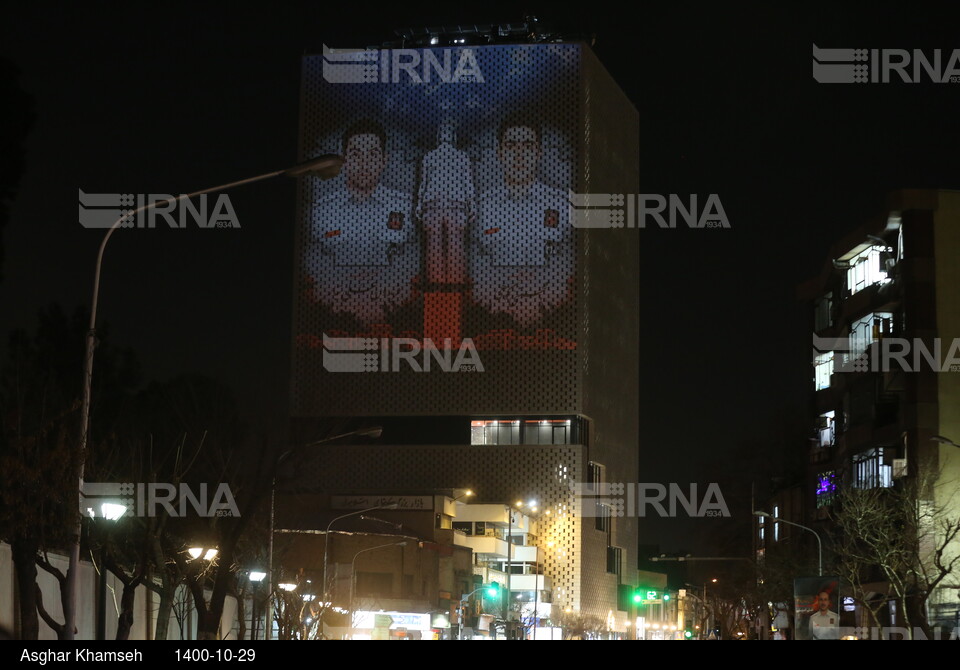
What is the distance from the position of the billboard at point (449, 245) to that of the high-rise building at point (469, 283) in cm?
19

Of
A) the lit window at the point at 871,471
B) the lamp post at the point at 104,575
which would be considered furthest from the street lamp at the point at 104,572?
the lit window at the point at 871,471

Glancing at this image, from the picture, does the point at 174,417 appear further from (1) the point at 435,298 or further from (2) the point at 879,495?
(1) the point at 435,298

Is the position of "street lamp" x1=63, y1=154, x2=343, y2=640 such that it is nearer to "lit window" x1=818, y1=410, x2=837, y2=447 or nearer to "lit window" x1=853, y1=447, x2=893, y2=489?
"lit window" x1=853, y1=447, x2=893, y2=489

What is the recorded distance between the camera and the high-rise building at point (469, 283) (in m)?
158

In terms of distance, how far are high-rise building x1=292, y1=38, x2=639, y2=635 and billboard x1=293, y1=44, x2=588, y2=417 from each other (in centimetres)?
19

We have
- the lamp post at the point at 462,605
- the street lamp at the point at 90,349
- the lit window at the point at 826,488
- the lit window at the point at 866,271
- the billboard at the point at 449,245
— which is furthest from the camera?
the billboard at the point at 449,245

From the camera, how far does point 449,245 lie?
533 ft

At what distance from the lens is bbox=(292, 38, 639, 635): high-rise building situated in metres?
158

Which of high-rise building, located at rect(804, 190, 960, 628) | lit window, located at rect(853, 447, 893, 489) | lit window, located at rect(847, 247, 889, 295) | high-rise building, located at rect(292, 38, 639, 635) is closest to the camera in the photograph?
high-rise building, located at rect(804, 190, 960, 628)

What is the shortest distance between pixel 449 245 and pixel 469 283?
17.0 ft

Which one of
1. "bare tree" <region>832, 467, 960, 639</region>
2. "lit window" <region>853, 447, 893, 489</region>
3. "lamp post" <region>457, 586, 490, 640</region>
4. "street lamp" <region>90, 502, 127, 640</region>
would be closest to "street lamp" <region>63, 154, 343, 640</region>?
"street lamp" <region>90, 502, 127, 640</region>

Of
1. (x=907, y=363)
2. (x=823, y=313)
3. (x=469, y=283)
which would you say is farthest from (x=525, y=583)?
(x=907, y=363)

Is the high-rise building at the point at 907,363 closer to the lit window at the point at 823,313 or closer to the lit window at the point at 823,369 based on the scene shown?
the lit window at the point at 823,313
